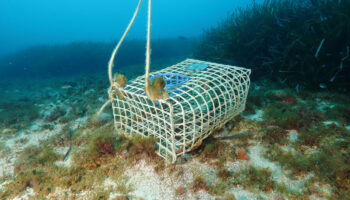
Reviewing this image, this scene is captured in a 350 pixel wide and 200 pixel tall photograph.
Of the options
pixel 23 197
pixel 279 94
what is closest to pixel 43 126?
pixel 23 197

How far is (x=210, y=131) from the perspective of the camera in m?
3.68

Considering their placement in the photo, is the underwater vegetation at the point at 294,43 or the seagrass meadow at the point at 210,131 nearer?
the seagrass meadow at the point at 210,131

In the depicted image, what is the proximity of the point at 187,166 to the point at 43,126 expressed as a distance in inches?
177

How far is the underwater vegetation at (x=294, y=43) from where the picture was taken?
17.5ft

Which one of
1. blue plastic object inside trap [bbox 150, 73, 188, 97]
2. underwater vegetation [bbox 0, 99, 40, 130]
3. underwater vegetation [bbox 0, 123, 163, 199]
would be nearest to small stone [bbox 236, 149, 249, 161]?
underwater vegetation [bbox 0, 123, 163, 199]

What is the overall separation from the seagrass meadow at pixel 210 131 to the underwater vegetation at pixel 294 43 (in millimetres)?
36

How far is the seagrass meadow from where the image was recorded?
300cm

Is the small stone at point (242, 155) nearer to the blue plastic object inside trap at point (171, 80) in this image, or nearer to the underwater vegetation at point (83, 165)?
the underwater vegetation at point (83, 165)

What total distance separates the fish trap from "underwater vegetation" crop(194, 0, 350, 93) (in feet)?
9.42

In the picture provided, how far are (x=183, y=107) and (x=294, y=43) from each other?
467 centimetres

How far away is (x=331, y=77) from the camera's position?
17.3 feet

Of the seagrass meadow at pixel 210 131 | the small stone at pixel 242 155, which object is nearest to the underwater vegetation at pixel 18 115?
the seagrass meadow at pixel 210 131

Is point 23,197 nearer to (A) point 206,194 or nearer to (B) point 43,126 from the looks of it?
(B) point 43,126

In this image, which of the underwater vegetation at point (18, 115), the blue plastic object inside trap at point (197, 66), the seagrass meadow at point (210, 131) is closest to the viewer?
the seagrass meadow at point (210, 131)
